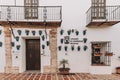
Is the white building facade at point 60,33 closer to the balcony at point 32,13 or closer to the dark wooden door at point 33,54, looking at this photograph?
the balcony at point 32,13

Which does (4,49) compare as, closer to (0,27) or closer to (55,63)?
(0,27)

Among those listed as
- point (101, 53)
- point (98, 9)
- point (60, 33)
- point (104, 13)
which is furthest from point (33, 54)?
point (104, 13)

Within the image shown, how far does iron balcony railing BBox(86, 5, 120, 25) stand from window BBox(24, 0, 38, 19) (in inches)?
123

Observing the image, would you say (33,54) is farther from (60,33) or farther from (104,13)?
(104,13)

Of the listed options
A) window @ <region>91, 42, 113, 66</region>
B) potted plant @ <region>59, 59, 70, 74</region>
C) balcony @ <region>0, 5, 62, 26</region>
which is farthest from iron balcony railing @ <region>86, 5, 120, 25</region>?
potted plant @ <region>59, 59, 70, 74</region>

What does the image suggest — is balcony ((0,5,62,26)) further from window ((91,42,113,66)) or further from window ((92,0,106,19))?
window ((91,42,113,66))

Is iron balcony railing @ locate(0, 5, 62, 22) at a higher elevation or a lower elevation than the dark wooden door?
higher

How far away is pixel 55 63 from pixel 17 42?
259 centimetres

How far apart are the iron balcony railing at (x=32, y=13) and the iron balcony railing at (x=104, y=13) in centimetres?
196

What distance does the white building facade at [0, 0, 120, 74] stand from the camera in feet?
34.7

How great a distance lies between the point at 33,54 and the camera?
11.5 m

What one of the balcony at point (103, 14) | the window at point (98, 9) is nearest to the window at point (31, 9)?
the balcony at point (103, 14)

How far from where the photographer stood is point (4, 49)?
1061cm

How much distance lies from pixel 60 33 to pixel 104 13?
9.46 feet
